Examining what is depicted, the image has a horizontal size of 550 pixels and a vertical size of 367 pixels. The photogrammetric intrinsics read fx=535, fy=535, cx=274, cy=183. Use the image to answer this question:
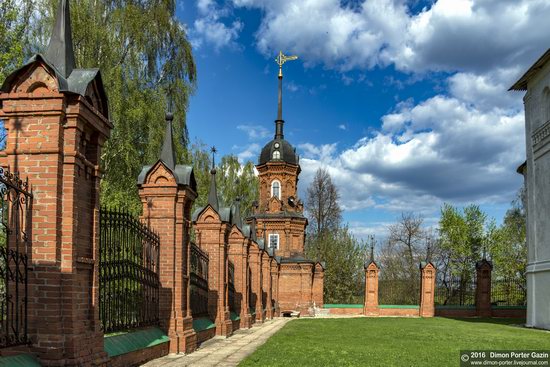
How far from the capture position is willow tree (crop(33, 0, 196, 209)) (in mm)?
17422

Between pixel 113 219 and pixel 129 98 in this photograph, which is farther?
pixel 129 98

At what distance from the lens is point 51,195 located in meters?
5.45

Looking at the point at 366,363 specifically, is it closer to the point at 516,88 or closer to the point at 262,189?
the point at 516,88

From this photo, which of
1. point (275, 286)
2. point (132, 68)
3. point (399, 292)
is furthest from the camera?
point (399, 292)

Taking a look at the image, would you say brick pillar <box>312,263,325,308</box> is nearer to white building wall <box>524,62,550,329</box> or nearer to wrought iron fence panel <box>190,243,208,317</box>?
white building wall <box>524,62,550,329</box>

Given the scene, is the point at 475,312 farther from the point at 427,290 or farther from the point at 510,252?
the point at 510,252

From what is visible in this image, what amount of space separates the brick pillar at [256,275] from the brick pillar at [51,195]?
1621 cm

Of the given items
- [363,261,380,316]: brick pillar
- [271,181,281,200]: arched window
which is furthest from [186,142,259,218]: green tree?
[363,261,380,316]: brick pillar

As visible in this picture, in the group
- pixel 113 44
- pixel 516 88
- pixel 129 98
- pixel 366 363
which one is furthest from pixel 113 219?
pixel 516 88

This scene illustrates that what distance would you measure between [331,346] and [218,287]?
376 cm

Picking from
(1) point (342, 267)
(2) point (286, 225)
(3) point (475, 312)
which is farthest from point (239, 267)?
(1) point (342, 267)

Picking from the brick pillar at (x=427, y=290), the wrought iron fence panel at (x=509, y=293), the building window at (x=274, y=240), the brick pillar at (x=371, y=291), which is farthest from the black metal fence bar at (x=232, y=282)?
the building window at (x=274, y=240)

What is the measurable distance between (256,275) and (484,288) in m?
14.5

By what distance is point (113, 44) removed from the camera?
18547 millimetres
